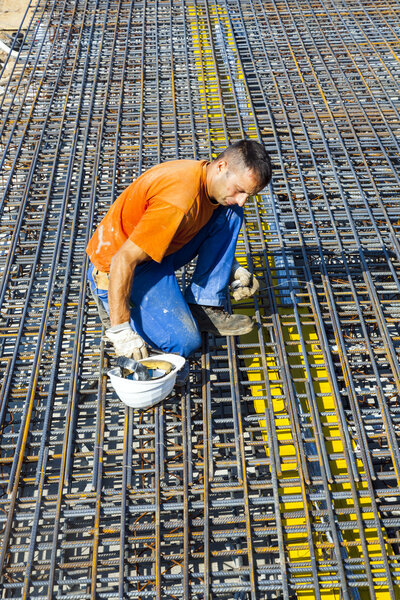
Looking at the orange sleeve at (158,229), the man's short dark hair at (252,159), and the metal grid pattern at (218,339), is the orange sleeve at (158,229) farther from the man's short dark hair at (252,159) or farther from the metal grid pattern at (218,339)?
the metal grid pattern at (218,339)

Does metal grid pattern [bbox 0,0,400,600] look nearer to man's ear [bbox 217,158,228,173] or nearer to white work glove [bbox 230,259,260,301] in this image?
white work glove [bbox 230,259,260,301]

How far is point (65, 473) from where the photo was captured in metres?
2.41

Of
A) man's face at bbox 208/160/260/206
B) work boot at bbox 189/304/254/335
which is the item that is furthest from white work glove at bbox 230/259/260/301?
man's face at bbox 208/160/260/206

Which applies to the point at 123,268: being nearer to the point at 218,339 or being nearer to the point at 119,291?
the point at 119,291

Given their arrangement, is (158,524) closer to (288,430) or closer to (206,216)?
(288,430)

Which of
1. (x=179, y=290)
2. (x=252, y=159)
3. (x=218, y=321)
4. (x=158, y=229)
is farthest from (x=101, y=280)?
(x=252, y=159)

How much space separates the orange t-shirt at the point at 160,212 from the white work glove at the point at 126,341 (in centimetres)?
41

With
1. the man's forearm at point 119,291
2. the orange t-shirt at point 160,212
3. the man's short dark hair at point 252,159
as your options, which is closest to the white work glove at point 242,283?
the orange t-shirt at point 160,212

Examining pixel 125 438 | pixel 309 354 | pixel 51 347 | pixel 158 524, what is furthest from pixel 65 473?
pixel 309 354

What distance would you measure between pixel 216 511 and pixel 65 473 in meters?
1.24

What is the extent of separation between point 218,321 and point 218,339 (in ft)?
3.47

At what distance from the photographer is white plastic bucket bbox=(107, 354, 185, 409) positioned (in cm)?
223

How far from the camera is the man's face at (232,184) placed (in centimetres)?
208

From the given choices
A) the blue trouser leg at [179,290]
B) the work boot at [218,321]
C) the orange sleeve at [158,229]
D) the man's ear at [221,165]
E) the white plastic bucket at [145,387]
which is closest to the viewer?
the orange sleeve at [158,229]
